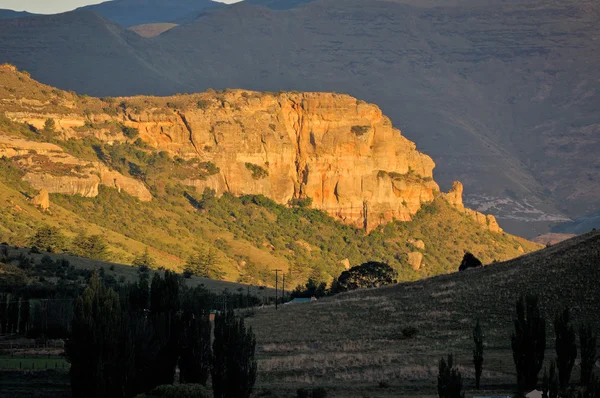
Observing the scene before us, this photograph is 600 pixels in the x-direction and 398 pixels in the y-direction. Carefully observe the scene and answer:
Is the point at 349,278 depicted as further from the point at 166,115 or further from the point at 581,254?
the point at 166,115

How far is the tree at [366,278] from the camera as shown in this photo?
13775 cm

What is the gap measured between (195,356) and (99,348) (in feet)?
20.4

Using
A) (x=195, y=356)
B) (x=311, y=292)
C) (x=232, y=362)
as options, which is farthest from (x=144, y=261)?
(x=232, y=362)

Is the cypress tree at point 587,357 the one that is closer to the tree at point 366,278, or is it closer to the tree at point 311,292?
the tree at point 311,292

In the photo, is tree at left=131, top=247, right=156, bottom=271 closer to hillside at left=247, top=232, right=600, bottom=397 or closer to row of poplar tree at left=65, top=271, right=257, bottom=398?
hillside at left=247, top=232, right=600, bottom=397

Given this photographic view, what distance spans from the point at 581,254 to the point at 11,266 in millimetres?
49382

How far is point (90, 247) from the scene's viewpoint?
5591 inches

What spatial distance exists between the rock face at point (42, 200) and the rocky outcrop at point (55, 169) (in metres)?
2.04

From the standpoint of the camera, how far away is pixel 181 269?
152750 millimetres

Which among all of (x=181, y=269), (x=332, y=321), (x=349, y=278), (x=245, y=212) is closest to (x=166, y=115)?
(x=245, y=212)

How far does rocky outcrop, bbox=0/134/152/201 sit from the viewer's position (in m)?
166

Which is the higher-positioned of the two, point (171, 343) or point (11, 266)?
point (11, 266)

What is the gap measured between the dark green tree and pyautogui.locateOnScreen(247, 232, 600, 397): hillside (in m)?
3.75

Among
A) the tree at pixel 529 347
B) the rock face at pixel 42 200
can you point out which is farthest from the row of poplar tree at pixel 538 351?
the rock face at pixel 42 200
